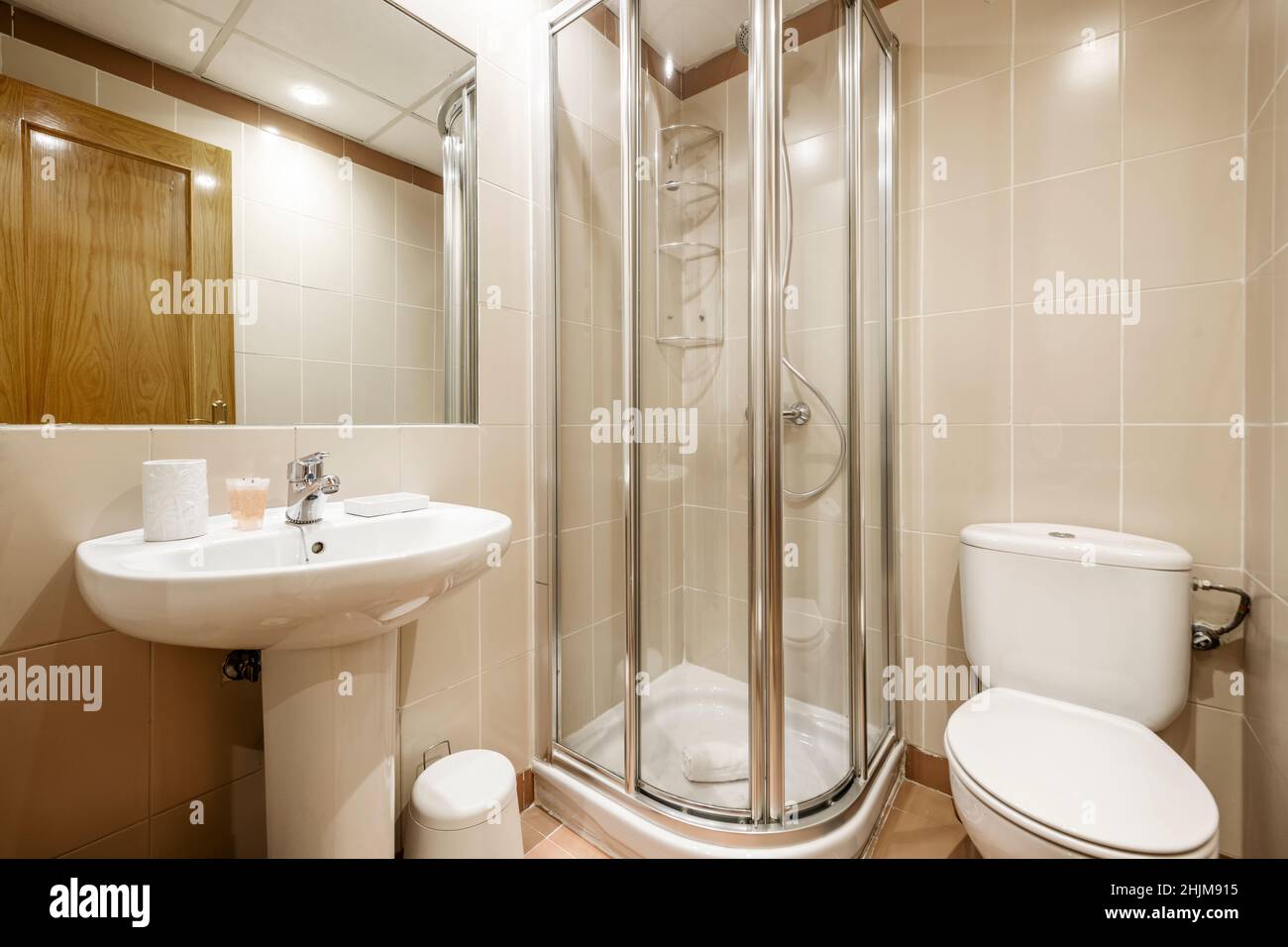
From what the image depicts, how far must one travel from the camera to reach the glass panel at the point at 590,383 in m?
1.32

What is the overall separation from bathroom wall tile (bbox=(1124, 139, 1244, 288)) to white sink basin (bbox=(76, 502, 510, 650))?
1539 mm

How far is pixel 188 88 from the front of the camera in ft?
3.01

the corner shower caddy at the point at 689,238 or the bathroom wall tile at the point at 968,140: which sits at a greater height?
the bathroom wall tile at the point at 968,140

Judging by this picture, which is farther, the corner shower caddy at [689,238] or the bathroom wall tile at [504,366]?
the bathroom wall tile at [504,366]

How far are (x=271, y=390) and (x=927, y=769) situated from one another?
1862 mm

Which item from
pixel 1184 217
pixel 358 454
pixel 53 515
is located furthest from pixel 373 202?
pixel 1184 217

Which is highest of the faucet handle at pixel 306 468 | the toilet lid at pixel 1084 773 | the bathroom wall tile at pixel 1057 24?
the bathroom wall tile at pixel 1057 24

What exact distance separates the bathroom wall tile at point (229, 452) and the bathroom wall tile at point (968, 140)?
1.69m

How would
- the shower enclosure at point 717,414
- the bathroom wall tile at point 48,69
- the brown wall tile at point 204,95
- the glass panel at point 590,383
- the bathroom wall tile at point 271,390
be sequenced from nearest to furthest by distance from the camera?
1. the bathroom wall tile at point 48,69
2. the brown wall tile at point 204,95
3. the bathroom wall tile at point 271,390
4. the shower enclosure at point 717,414
5. the glass panel at point 590,383

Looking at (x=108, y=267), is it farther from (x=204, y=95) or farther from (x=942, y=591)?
(x=942, y=591)

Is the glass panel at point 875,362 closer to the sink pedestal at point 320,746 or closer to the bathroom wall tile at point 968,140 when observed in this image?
the bathroom wall tile at point 968,140

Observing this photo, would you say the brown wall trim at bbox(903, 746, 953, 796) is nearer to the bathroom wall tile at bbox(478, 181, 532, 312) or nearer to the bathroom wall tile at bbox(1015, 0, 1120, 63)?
the bathroom wall tile at bbox(478, 181, 532, 312)

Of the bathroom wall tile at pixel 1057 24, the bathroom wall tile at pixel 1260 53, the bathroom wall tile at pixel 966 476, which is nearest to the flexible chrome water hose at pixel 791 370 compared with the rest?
the bathroom wall tile at pixel 966 476
